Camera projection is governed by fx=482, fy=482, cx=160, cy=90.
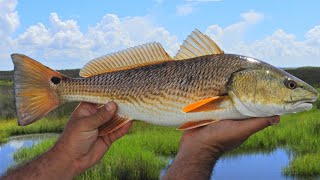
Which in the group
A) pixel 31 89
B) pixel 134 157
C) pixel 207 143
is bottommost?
Answer: pixel 134 157

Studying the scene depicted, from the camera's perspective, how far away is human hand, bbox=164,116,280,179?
3.30 metres

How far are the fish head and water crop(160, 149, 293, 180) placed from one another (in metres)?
11.2

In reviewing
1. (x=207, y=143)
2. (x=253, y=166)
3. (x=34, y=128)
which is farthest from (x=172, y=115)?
(x=34, y=128)

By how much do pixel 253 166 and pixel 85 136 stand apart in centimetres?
1234

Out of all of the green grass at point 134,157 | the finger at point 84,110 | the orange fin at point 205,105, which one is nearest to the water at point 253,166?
the green grass at point 134,157

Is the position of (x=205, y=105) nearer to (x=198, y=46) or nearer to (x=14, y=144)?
(x=198, y=46)

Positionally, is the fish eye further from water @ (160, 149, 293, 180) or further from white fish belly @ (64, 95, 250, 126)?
water @ (160, 149, 293, 180)

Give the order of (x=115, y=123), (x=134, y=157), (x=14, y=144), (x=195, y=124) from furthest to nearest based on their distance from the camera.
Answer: (x=14, y=144), (x=134, y=157), (x=115, y=123), (x=195, y=124)

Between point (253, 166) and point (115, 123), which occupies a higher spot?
point (115, 123)

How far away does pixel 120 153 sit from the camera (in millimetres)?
11969

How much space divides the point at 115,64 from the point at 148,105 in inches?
17.2

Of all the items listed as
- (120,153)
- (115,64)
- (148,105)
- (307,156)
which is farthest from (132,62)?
(307,156)

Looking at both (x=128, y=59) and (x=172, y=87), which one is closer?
(x=172, y=87)

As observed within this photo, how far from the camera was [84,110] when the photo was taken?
3576 mm
